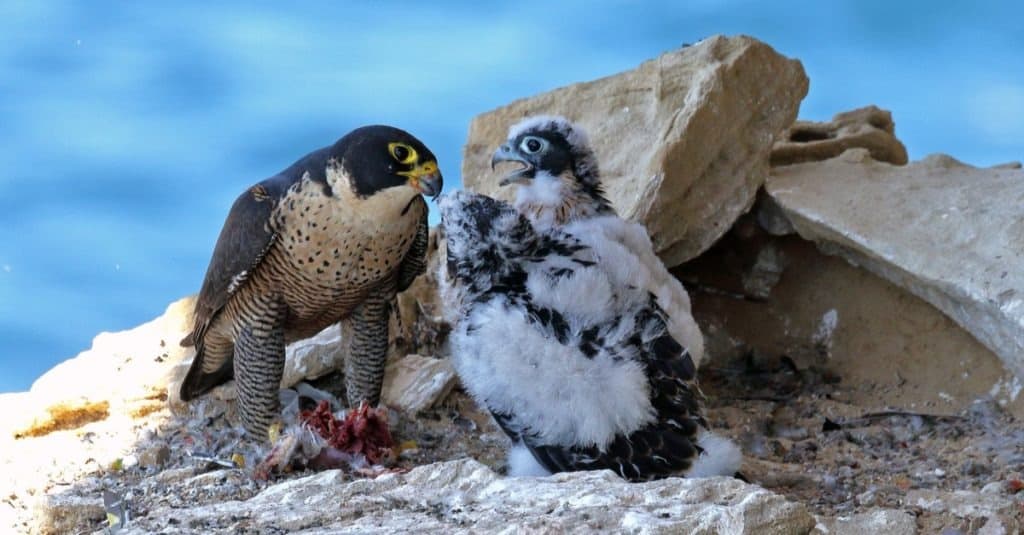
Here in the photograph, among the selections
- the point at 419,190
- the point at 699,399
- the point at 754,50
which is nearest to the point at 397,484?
the point at 699,399

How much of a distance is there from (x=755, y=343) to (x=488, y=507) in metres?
3.17

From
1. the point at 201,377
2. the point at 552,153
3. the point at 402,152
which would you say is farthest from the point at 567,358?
the point at 201,377

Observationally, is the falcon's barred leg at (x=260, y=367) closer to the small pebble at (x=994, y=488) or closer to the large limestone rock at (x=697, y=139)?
the large limestone rock at (x=697, y=139)

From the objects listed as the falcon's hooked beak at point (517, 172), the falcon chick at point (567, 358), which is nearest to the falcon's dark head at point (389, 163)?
the falcon's hooked beak at point (517, 172)

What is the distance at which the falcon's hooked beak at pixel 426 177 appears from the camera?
3811 mm

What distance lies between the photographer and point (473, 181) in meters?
5.48

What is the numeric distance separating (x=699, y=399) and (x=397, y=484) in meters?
0.97

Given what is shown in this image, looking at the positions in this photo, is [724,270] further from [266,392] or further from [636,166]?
[266,392]

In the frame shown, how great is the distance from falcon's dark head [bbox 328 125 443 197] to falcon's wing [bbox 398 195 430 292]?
35 cm

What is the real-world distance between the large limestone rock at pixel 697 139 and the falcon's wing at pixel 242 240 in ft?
4.64

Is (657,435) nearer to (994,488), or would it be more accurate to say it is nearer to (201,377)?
(994,488)

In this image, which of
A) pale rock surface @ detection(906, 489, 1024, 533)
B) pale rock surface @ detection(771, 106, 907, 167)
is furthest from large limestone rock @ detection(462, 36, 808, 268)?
pale rock surface @ detection(906, 489, 1024, 533)

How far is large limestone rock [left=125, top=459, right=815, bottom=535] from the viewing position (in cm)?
222

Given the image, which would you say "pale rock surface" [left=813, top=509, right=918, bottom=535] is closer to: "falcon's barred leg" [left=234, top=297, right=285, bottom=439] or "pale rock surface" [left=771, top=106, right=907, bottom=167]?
"falcon's barred leg" [left=234, top=297, right=285, bottom=439]
